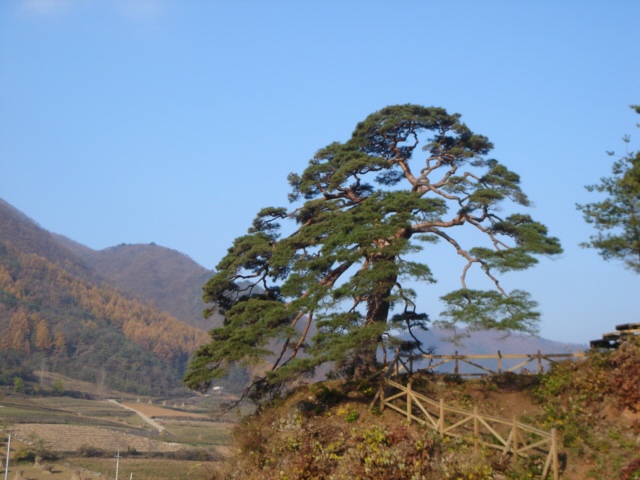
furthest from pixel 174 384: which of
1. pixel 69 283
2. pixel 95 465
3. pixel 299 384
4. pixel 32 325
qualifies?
pixel 299 384

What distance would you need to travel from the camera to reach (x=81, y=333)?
396 feet

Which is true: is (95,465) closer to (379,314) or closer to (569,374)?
(379,314)

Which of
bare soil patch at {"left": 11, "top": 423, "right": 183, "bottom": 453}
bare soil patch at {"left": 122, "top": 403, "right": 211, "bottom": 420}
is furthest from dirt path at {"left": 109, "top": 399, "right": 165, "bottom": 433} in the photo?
bare soil patch at {"left": 11, "top": 423, "right": 183, "bottom": 453}

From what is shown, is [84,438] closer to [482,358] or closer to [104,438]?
[104,438]

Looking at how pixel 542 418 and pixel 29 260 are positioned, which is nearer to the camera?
pixel 542 418

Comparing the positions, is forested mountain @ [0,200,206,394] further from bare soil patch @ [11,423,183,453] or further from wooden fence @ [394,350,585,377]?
wooden fence @ [394,350,585,377]

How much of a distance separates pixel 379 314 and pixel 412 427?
4.33m

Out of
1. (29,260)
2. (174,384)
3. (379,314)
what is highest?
(29,260)

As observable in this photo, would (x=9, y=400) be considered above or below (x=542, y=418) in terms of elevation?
below

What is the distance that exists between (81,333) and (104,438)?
220 feet

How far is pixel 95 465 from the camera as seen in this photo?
154 feet

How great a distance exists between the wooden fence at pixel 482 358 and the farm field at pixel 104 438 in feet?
23.3

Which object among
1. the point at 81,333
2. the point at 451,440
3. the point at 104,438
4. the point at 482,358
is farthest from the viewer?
the point at 81,333

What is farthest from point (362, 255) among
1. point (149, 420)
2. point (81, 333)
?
point (81, 333)
